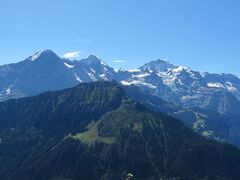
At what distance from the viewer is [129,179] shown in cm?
12212

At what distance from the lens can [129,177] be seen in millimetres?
122250

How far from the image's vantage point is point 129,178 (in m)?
122

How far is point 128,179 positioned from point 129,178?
1.97 feet

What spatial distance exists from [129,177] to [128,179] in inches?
28.6

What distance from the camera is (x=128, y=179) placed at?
123 meters

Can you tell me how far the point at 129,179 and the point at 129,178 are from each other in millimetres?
247

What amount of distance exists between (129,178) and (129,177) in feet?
0.81

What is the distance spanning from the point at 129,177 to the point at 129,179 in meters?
0.50

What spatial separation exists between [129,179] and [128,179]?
563 mm
